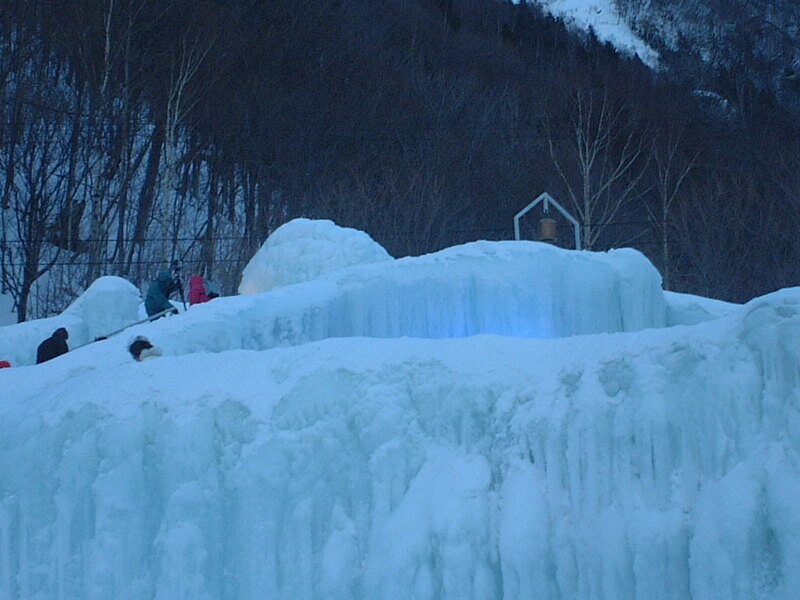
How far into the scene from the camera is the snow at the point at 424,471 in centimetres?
398

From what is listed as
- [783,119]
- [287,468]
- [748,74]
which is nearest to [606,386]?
[287,468]

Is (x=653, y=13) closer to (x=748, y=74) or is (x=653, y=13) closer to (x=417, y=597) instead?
(x=748, y=74)

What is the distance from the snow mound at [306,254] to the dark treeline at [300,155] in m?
9.22

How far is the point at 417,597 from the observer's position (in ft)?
14.5

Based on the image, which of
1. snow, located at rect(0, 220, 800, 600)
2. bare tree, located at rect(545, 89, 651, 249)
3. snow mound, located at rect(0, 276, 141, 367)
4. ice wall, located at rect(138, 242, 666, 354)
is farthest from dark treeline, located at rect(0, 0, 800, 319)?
snow, located at rect(0, 220, 800, 600)

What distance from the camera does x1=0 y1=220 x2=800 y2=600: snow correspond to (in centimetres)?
398

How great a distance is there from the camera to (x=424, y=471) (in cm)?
462

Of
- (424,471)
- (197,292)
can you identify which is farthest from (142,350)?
(197,292)

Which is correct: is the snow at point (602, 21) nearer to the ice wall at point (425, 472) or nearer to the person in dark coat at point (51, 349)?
the person in dark coat at point (51, 349)

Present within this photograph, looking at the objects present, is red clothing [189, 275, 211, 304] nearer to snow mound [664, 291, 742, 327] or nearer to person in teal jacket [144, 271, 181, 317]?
person in teal jacket [144, 271, 181, 317]

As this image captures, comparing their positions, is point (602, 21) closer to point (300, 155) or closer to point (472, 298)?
point (300, 155)

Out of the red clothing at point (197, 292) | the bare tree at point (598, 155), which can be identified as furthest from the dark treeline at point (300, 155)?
the red clothing at point (197, 292)

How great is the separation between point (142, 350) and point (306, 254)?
218 inches

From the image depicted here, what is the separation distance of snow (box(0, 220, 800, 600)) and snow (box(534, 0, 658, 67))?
156ft
